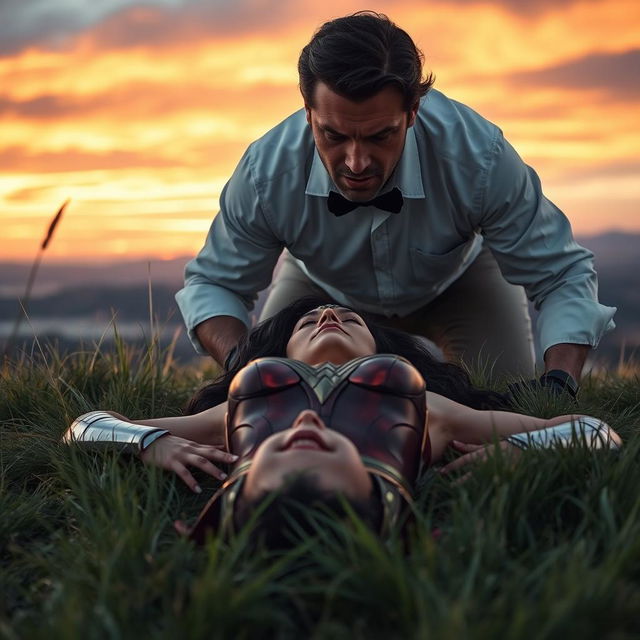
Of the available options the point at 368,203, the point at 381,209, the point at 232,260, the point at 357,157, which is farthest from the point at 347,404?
the point at 232,260

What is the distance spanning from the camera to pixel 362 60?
12.4ft

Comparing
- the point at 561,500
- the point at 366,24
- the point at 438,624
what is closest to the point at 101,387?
the point at 366,24

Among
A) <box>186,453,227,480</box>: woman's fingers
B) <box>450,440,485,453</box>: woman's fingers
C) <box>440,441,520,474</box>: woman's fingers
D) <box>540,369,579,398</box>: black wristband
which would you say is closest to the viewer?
<box>440,441,520,474</box>: woman's fingers

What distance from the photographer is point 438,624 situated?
1680mm

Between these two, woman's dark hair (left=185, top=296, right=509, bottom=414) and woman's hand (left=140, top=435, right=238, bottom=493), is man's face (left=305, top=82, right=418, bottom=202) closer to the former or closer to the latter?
woman's dark hair (left=185, top=296, right=509, bottom=414)

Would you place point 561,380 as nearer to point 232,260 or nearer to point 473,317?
point 473,317

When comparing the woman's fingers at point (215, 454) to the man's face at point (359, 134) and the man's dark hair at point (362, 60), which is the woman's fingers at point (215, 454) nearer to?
the man's face at point (359, 134)

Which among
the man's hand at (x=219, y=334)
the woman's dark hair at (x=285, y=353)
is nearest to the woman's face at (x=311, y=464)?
the woman's dark hair at (x=285, y=353)

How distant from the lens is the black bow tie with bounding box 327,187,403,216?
4.19m

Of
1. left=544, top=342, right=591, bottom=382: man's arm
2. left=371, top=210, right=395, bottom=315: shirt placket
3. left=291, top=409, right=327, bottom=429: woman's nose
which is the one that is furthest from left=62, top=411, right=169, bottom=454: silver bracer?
left=544, top=342, right=591, bottom=382: man's arm

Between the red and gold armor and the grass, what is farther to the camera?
the red and gold armor

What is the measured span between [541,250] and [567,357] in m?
0.59

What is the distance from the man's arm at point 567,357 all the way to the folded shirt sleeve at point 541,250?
0.03 meters

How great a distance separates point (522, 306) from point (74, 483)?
3465mm
